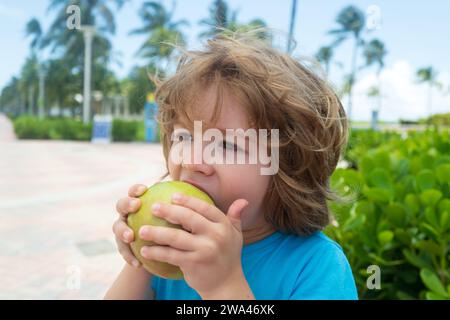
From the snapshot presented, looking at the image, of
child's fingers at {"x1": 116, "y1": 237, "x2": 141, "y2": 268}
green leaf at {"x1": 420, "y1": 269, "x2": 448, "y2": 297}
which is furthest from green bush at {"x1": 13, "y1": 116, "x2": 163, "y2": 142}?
child's fingers at {"x1": 116, "y1": 237, "x2": 141, "y2": 268}

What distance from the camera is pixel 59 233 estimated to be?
4.32m

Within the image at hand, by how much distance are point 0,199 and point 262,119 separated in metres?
6.07

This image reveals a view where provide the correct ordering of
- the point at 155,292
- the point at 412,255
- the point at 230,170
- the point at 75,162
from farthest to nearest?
the point at 75,162 < the point at 412,255 < the point at 155,292 < the point at 230,170

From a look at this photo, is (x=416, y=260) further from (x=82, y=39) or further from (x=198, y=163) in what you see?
(x=82, y=39)

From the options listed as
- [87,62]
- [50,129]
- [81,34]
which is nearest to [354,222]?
[87,62]

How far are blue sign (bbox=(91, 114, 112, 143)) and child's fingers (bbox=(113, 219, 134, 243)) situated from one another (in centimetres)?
1861

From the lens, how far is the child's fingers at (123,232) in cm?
82

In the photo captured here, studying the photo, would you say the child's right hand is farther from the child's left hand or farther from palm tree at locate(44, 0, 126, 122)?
palm tree at locate(44, 0, 126, 122)

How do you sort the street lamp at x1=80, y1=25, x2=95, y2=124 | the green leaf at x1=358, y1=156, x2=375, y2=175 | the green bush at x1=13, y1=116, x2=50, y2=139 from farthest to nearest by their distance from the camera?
the green bush at x1=13, y1=116, x2=50, y2=139
the street lamp at x1=80, y1=25, x2=95, y2=124
the green leaf at x1=358, y1=156, x2=375, y2=175

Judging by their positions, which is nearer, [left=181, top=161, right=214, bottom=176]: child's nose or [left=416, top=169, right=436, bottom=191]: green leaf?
[left=181, top=161, right=214, bottom=176]: child's nose

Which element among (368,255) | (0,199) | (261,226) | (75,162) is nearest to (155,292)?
(261,226)

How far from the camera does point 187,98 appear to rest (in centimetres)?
97

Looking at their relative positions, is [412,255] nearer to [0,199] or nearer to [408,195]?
[408,195]

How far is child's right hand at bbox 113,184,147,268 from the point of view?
2.71 ft
